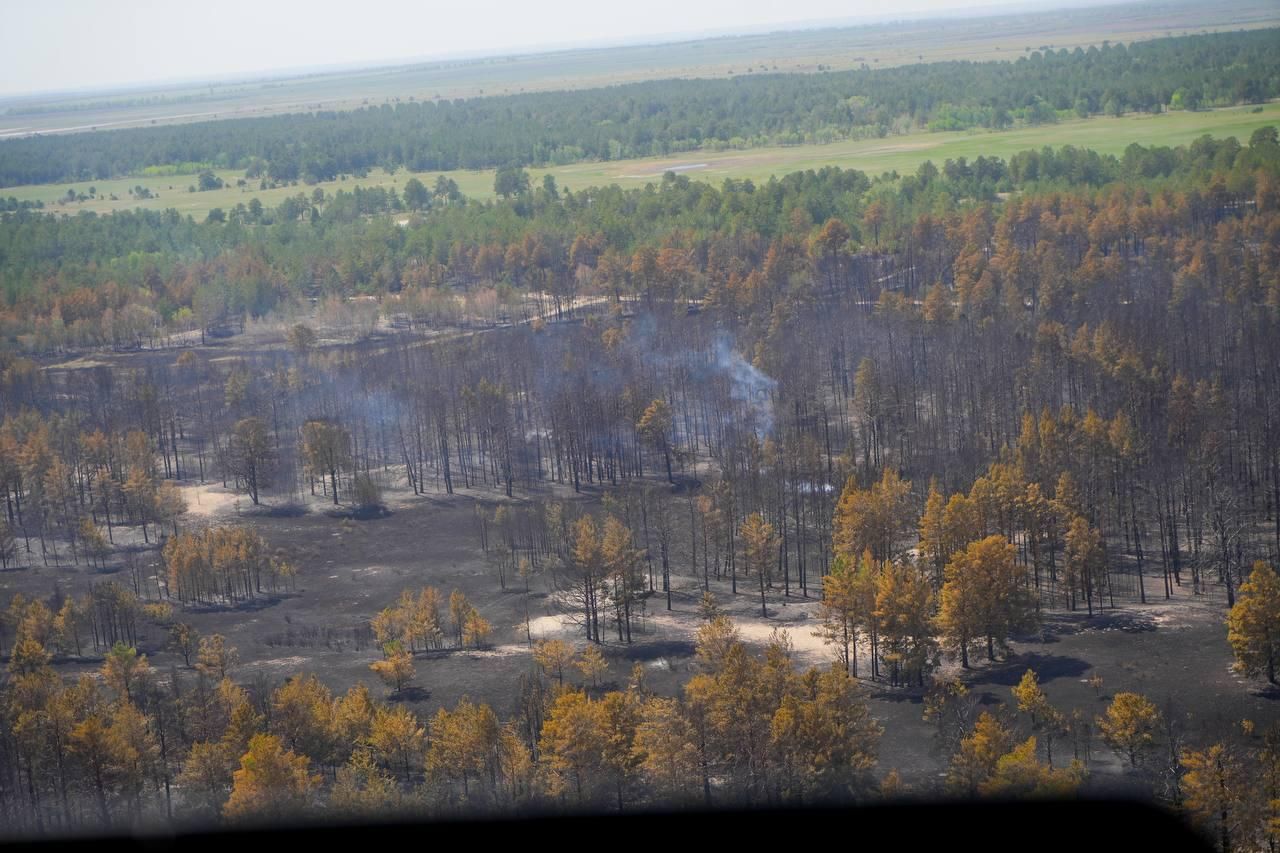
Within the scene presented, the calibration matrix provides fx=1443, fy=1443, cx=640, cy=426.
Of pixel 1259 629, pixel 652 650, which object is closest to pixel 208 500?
pixel 652 650

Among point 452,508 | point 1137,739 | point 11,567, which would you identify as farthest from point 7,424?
point 1137,739

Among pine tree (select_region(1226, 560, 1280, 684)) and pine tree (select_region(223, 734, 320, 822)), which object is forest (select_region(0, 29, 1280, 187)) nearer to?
pine tree (select_region(1226, 560, 1280, 684))

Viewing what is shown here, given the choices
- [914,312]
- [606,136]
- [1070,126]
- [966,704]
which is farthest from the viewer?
[606,136]

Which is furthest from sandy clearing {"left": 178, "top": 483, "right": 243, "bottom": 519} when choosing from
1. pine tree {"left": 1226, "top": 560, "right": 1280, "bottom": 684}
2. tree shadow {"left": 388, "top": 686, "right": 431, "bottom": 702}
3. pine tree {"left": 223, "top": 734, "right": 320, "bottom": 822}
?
pine tree {"left": 1226, "top": 560, "right": 1280, "bottom": 684}

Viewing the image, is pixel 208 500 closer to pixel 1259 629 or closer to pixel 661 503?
pixel 661 503

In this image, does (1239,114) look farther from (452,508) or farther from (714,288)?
(452,508)

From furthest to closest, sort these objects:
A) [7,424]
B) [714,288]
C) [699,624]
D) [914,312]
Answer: [714,288] < [914,312] < [7,424] < [699,624]

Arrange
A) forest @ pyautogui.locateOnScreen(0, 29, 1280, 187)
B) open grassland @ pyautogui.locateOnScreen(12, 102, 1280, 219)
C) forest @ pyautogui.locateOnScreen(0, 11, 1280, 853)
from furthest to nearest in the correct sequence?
forest @ pyautogui.locateOnScreen(0, 29, 1280, 187) → open grassland @ pyautogui.locateOnScreen(12, 102, 1280, 219) → forest @ pyautogui.locateOnScreen(0, 11, 1280, 853)
